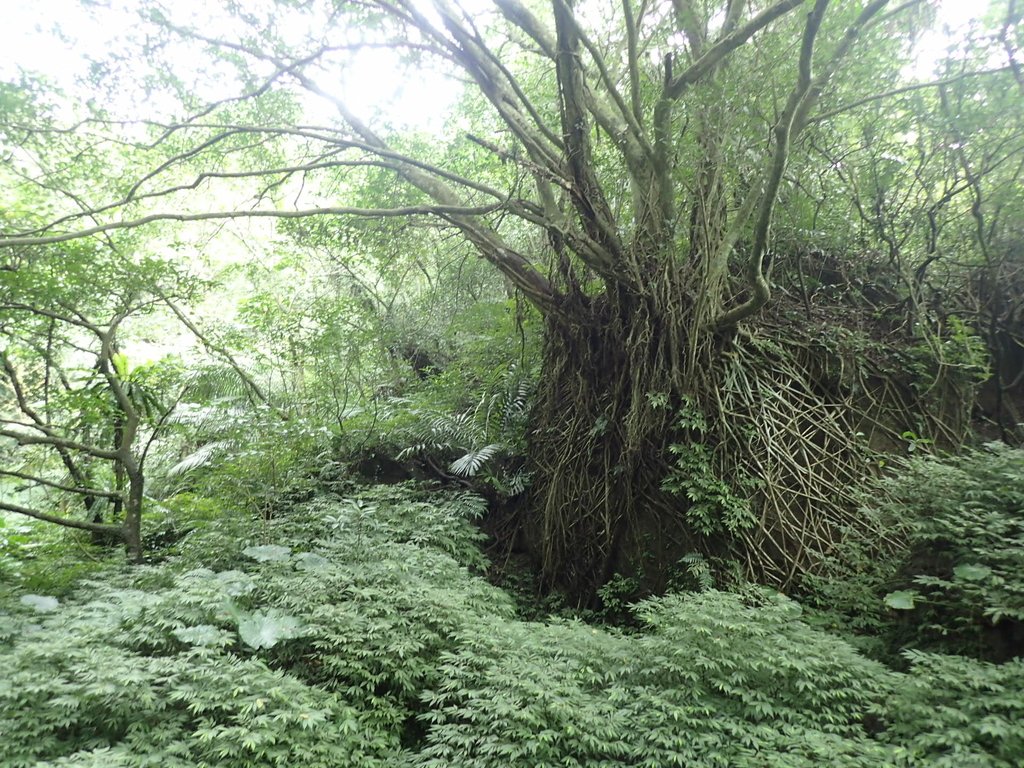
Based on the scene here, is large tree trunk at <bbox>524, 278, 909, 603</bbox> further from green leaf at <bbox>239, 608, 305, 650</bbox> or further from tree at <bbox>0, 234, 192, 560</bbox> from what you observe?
tree at <bbox>0, 234, 192, 560</bbox>

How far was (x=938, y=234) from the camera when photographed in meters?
5.22

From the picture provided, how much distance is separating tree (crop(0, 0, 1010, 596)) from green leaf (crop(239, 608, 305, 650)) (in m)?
2.56

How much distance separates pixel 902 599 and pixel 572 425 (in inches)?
113

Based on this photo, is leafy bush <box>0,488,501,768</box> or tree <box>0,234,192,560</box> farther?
tree <box>0,234,192,560</box>

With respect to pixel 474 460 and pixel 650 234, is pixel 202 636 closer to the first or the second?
pixel 474 460

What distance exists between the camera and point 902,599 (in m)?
2.88

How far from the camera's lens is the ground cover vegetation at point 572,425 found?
2332mm

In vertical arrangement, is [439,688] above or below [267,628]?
below

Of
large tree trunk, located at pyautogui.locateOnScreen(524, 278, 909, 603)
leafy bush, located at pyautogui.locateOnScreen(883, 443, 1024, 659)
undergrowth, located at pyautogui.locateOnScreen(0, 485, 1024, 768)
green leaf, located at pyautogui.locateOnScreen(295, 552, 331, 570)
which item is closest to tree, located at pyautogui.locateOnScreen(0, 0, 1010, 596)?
large tree trunk, located at pyautogui.locateOnScreen(524, 278, 909, 603)

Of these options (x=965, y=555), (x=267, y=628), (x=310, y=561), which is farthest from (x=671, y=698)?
(x=310, y=561)

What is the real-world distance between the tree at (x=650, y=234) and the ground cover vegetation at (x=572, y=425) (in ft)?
0.11

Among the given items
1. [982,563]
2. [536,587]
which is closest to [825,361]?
[982,563]

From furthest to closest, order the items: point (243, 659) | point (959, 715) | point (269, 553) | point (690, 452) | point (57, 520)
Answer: point (690, 452), point (57, 520), point (269, 553), point (243, 659), point (959, 715)

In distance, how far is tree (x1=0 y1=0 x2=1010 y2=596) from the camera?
13.8 ft
